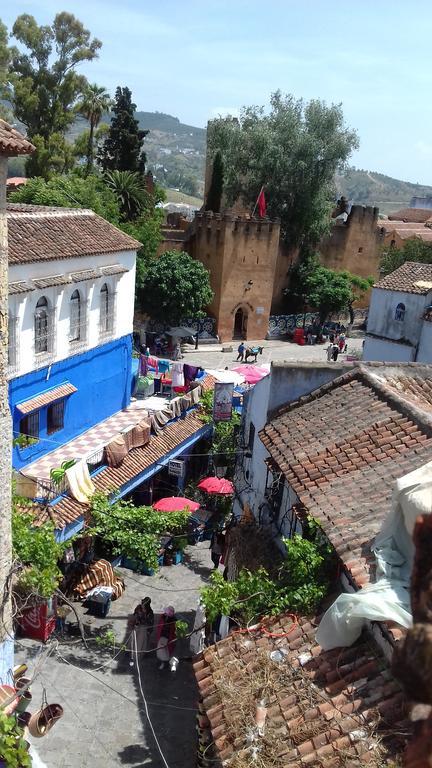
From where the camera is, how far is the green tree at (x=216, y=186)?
44406 millimetres

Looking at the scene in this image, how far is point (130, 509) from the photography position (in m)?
15.5

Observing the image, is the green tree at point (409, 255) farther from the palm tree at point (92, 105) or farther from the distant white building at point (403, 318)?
the palm tree at point (92, 105)

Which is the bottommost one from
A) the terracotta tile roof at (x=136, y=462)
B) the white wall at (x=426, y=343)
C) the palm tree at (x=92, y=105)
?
the terracotta tile roof at (x=136, y=462)

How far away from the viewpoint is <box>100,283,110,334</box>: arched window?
21703 mm

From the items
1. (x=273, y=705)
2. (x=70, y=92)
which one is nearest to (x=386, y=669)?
(x=273, y=705)

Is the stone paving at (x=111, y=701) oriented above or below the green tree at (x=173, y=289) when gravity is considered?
below

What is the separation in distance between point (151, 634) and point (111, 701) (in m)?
1.86

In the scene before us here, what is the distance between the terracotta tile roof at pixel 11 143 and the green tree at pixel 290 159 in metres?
33.5

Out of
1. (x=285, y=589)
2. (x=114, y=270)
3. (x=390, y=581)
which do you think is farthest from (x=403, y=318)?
(x=390, y=581)

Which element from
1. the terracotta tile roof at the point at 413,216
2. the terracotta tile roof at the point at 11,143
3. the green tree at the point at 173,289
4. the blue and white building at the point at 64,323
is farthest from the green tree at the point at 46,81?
the terracotta tile roof at the point at 413,216

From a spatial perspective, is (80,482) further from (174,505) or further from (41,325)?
(41,325)

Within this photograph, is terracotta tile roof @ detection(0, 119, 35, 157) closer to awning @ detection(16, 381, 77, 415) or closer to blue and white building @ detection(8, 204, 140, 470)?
blue and white building @ detection(8, 204, 140, 470)

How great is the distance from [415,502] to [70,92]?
40.3m

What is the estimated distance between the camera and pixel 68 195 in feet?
101
